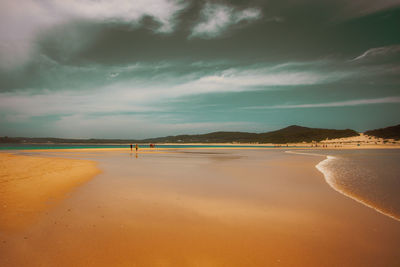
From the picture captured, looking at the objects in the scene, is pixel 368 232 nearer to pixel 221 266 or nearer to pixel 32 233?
pixel 221 266

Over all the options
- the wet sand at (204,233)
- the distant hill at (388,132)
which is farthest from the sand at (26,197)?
the distant hill at (388,132)

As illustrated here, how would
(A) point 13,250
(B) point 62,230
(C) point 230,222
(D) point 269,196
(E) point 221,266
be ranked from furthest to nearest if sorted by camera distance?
(D) point 269,196 < (C) point 230,222 < (B) point 62,230 < (A) point 13,250 < (E) point 221,266

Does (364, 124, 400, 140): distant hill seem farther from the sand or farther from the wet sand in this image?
the sand

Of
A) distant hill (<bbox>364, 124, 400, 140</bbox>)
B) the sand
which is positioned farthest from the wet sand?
distant hill (<bbox>364, 124, 400, 140</bbox>)

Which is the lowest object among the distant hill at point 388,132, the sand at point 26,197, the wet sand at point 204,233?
the wet sand at point 204,233

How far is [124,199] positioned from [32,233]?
11.1ft

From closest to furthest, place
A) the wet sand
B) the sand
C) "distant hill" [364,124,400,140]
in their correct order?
1. the wet sand
2. the sand
3. "distant hill" [364,124,400,140]

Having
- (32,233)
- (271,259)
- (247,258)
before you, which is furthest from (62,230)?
(271,259)

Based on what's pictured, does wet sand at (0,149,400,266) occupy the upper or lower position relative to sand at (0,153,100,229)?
lower

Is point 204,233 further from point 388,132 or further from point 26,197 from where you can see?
point 388,132

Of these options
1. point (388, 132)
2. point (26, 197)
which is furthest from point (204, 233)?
point (388, 132)

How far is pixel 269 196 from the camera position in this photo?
902cm

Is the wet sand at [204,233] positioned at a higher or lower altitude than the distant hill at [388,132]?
lower

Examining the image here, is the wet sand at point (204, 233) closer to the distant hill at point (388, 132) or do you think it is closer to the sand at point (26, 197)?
the sand at point (26, 197)
